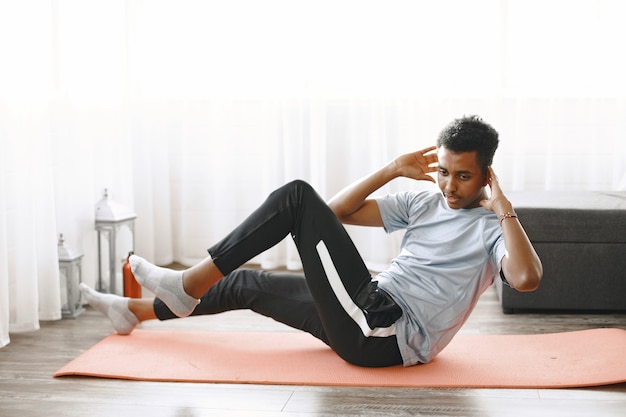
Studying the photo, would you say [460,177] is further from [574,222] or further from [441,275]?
[574,222]

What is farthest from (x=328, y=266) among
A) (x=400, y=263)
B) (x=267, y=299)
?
(x=267, y=299)

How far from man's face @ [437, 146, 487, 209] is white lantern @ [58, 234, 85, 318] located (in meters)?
1.61

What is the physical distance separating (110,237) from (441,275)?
5.52 feet

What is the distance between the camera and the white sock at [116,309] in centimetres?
266

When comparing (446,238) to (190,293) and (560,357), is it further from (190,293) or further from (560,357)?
(190,293)

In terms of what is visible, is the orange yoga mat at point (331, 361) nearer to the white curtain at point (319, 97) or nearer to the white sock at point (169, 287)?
the white sock at point (169, 287)

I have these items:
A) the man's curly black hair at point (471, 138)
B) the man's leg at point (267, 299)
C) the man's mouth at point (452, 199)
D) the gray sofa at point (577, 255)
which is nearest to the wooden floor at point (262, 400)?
the man's leg at point (267, 299)

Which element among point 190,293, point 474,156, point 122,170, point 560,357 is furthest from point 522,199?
point 122,170

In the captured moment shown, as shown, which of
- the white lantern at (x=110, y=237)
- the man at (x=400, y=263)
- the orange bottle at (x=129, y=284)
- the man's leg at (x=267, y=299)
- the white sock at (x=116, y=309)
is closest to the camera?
Result: the man at (x=400, y=263)

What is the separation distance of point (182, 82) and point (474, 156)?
7.85 ft

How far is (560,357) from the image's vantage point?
2463 mm

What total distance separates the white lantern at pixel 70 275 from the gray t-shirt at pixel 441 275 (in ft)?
4.59

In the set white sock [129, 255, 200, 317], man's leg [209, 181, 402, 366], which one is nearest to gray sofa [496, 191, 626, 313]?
man's leg [209, 181, 402, 366]

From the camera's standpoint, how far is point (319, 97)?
A: 3.99m
